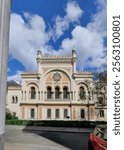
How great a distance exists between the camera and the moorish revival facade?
48781 mm

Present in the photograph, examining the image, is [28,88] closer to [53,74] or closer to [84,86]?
[53,74]

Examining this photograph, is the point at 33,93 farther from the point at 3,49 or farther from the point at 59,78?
the point at 3,49

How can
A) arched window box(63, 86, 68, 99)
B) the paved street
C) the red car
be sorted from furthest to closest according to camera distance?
arched window box(63, 86, 68, 99) → the paved street → the red car

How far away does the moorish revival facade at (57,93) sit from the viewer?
48781 millimetres

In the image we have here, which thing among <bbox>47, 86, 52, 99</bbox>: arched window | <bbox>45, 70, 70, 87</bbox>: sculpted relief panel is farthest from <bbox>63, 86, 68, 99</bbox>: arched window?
<bbox>47, 86, 52, 99</bbox>: arched window

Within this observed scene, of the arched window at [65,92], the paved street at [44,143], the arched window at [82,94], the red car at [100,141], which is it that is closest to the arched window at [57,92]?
the arched window at [65,92]

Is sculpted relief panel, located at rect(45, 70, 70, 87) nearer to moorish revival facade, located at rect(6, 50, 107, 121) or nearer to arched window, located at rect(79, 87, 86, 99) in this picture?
moorish revival facade, located at rect(6, 50, 107, 121)

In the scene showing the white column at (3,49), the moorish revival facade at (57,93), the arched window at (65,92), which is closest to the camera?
the white column at (3,49)

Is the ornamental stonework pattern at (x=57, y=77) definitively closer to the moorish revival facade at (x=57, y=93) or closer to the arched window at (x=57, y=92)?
the moorish revival facade at (x=57, y=93)

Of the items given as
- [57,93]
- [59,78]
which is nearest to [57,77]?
[59,78]

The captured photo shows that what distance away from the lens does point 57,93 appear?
168 feet

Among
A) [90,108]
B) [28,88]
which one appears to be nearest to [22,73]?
[28,88]

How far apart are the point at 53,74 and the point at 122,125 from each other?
48.0 meters

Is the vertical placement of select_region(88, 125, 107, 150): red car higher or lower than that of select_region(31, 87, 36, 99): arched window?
lower
